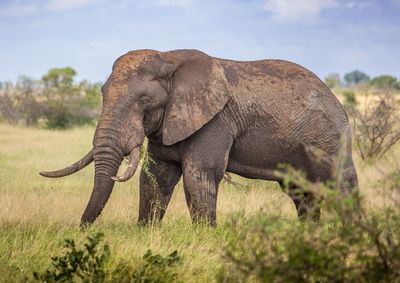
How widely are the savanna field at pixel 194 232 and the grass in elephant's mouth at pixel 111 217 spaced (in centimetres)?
1

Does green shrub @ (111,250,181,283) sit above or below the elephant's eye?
below

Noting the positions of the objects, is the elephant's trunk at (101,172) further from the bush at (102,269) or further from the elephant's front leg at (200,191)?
the bush at (102,269)

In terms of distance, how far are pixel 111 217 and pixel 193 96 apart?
194cm

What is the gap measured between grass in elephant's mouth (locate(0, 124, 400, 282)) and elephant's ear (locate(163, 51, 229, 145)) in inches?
37.7

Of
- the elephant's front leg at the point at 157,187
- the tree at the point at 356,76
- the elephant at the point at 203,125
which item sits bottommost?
the elephant's front leg at the point at 157,187

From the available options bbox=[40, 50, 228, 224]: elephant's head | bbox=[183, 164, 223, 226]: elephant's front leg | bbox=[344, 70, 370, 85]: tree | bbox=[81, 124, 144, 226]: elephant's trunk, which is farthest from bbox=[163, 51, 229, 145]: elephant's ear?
bbox=[344, 70, 370, 85]: tree

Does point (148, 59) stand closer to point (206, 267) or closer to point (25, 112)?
point (206, 267)

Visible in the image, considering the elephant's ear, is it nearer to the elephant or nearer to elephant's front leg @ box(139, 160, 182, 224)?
the elephant

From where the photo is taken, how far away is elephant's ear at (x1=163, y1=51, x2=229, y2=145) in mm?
7414

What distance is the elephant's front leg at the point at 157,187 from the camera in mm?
8008

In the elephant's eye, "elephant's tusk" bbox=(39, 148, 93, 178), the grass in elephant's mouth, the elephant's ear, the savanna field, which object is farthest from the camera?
the elephant's ear

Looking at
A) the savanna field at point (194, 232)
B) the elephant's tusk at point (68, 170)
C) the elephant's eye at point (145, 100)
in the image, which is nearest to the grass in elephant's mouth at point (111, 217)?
the savanna field at point (194, 232)

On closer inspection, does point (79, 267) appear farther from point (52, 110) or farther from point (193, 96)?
point (52, 110)

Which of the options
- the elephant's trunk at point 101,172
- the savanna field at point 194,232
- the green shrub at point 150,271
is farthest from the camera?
the elephant's trunk at point 101,172
